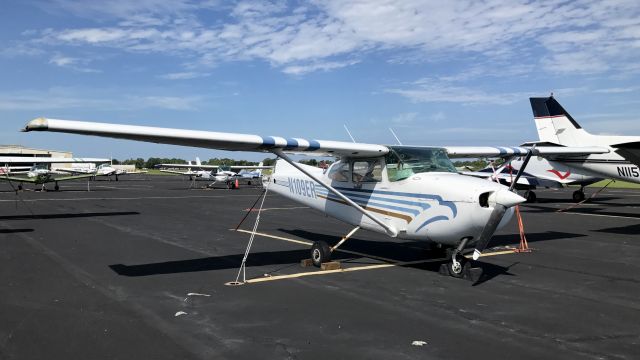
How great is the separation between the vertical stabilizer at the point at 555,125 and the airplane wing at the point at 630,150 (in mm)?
8254

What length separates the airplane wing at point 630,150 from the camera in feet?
44.6

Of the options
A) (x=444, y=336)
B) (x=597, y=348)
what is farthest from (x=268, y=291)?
(x=597, y=348)

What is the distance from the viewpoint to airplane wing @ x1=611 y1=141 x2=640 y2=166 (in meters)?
13.6

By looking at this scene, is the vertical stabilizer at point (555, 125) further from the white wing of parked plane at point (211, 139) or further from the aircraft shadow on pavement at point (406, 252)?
the white wing of parked plane at point (211, 139)

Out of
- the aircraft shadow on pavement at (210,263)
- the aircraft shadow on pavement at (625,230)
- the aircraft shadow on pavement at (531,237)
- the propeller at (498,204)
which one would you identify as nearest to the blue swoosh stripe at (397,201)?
the propeller at (498,204)

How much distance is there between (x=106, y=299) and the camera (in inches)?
262

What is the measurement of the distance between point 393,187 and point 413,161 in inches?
23.6

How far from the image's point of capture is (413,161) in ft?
28.4

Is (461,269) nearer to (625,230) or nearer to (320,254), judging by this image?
(320,254)

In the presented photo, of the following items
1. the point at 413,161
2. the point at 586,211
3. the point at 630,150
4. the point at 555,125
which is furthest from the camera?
the point at 555,125

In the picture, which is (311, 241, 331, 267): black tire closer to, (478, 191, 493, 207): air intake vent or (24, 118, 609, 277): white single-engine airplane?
(24, 118, 609, 277): white single-engine airplane

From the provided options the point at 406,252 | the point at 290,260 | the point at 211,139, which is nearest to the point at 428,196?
the point at 406,252

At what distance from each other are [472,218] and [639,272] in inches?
156

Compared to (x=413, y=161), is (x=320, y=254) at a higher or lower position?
lower
